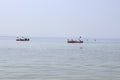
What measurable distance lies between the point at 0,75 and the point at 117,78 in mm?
9682

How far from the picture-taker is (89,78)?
86.2ft

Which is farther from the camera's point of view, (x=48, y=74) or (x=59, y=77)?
(x=48, y=74)

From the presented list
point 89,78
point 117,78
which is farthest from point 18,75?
point 117,78

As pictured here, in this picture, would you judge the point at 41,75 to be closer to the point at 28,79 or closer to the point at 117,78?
the point at 28,79

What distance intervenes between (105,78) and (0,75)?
8.72m

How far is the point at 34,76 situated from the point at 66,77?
8.79 feet

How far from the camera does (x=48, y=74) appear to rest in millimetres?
28656

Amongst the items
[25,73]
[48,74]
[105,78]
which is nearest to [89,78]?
[105,78]

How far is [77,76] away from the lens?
2752 centimetres

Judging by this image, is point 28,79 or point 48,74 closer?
point 28,79

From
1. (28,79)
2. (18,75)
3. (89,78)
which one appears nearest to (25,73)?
(18,75)

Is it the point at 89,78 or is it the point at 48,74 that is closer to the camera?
the point at 89,78

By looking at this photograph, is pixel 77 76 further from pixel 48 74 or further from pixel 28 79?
pixel 28 79

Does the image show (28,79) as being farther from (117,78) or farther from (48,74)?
(117,78)
